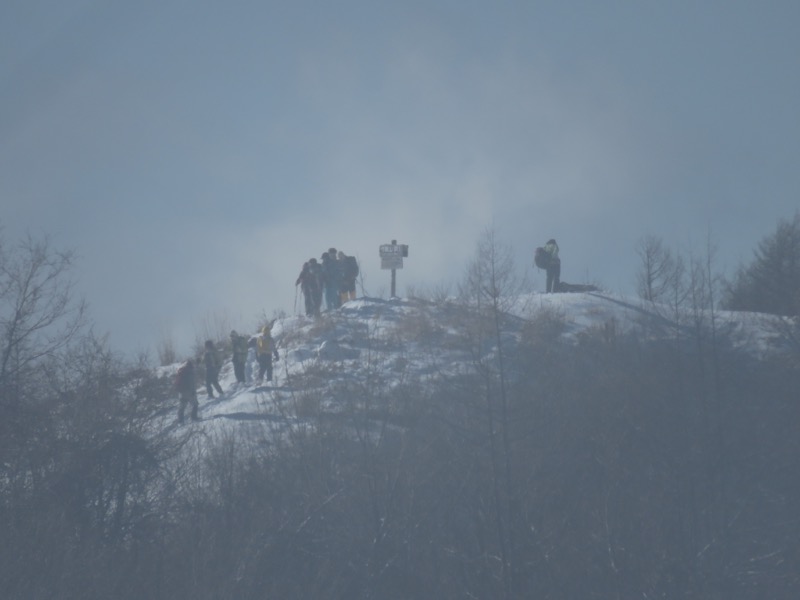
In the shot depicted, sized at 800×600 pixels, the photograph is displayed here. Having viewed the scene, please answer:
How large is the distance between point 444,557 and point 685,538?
6401 mm

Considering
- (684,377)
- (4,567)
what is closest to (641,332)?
(684,377)

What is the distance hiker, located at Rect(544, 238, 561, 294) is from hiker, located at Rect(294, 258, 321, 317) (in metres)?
8.21

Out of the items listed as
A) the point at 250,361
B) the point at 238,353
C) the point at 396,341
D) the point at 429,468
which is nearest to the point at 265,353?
the point at 238,353

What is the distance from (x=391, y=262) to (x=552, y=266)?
6.17 meters

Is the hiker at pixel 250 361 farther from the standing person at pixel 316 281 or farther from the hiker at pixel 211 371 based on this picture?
the standing person at pixel 316 281

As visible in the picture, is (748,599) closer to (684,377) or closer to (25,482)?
(684,377)

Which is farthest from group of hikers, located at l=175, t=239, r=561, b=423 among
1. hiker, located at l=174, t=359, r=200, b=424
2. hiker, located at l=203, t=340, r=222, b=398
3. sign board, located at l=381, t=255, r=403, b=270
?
hiker, located at l=174, t=359, r=200, b=424

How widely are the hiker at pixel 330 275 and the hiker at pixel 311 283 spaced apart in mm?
277

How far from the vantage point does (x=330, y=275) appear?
33.2 m

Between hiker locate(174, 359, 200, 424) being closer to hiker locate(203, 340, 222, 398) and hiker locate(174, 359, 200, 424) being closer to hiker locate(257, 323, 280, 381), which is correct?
hiker locate(203, 340, 222, 398)

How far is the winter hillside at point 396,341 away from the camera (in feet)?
88.5

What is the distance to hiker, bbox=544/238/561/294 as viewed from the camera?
34.1 meters

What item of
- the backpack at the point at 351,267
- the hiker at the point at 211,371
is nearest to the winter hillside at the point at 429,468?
the hiker at the point at 211,371

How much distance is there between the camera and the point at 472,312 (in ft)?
93.8
